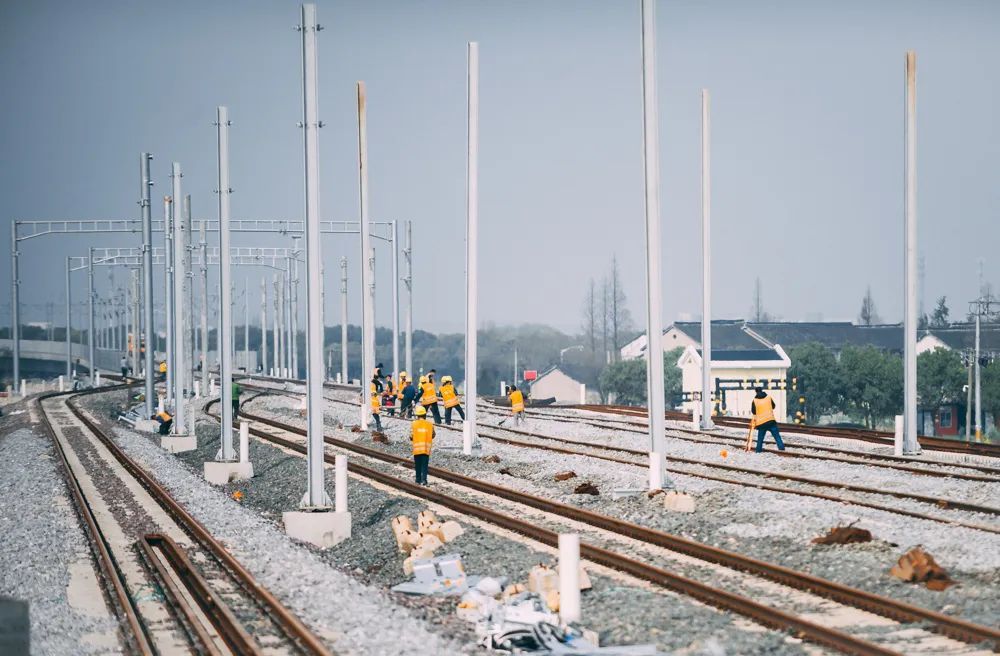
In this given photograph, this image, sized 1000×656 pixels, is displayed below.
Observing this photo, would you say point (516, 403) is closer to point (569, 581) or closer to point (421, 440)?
point (421, 440)

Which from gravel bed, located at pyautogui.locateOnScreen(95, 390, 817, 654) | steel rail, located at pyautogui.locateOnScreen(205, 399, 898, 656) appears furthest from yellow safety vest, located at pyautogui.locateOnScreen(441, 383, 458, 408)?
steel rail, located at pyautogui.locateOnScreen(205, 399, 898, 656)

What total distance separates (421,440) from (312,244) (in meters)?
4.43

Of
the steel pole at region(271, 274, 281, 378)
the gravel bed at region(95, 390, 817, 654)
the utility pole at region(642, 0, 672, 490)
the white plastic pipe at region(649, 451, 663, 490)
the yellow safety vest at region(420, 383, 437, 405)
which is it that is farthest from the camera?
the steel pole at region(271, 274, 281, 378)

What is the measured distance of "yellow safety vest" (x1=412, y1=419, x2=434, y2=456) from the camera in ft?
76.3

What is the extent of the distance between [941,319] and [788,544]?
13731 cm

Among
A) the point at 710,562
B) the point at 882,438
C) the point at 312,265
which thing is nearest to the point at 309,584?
the point at 710,562

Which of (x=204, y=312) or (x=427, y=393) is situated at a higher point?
(x=204, y=312)

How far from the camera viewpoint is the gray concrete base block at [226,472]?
2947 cm

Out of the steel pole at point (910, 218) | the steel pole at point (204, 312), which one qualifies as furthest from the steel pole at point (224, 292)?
the steel pole at point (204, 312)

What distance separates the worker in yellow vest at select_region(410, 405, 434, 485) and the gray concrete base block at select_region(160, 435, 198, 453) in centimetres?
1643

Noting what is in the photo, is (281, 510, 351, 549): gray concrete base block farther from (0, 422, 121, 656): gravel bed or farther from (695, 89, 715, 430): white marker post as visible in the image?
(695, 89, 715, 430): white marker post

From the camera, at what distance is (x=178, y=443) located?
39219 millimetres

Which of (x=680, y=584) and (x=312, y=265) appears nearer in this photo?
(x=680, y=584)

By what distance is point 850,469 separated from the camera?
2583 cm
